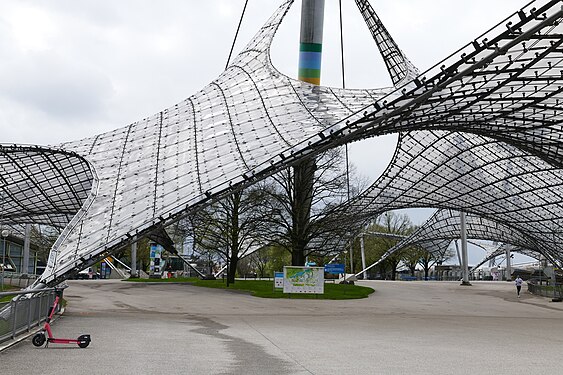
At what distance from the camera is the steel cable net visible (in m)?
26.0

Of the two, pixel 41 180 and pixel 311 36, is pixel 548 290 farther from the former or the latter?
pixel 41 180

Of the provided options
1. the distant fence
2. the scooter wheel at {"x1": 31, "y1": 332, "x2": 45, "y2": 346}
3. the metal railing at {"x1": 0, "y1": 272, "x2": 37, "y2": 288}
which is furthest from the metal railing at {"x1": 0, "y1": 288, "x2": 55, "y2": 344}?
the distant fence

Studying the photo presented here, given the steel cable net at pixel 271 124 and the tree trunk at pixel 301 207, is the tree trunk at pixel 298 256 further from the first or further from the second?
the steel cable net at pixel 271 124

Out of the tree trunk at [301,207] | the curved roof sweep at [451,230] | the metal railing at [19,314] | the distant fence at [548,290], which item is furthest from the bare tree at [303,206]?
the curved roof sweep at [451,230]

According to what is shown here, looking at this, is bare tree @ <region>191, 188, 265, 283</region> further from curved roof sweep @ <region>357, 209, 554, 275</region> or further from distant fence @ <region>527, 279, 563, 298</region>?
curved roof sweep @ <region>357, 209, 554, 275</region>

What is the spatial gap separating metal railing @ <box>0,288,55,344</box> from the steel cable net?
5.67 meters

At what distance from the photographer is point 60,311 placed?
24359mm

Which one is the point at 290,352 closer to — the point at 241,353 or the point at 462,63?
the point at 241,353

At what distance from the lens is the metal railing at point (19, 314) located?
14.3 metres

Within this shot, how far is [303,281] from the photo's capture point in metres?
39.5

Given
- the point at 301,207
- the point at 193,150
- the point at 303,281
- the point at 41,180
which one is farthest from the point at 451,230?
the point at 193,150

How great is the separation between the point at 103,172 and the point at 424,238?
6932cm

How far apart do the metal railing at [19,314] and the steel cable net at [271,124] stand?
18.6 feet

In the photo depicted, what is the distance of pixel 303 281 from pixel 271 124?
36.5 feet
